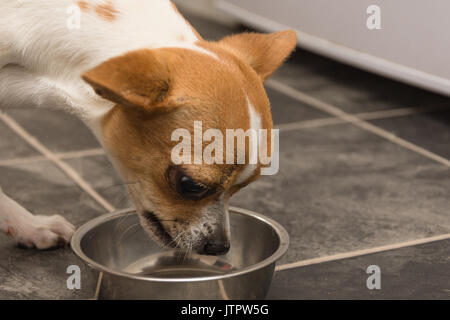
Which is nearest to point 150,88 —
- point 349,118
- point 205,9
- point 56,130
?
point 56,130

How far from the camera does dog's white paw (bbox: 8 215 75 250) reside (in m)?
1.95

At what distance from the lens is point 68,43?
1.65 metres

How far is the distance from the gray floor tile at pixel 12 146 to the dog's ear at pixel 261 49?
111 centimetres

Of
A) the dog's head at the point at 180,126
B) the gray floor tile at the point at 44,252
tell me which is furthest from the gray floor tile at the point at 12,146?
the dog's head at the point at 180,126

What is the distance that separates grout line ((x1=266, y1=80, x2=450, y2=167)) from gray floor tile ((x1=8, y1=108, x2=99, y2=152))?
1.02 m

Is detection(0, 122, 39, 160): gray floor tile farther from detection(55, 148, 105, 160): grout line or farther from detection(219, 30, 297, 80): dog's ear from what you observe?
detection(219, 30, 297, 80): dog's ear

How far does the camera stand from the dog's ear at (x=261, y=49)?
1779mm

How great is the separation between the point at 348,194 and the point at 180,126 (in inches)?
39.4

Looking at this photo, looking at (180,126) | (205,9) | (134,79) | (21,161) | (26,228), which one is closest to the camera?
(134,79)

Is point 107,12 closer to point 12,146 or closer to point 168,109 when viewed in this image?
point 168,109

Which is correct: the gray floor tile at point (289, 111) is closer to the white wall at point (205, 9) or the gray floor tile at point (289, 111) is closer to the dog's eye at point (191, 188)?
the white wall at point (205, 9)

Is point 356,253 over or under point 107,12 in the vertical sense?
under

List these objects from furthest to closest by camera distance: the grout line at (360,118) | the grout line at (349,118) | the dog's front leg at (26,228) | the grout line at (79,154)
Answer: the grout line at (360,118) → the grout line at (349,118) → the grout line at (79,154) → the dog's front leg at (26,228)

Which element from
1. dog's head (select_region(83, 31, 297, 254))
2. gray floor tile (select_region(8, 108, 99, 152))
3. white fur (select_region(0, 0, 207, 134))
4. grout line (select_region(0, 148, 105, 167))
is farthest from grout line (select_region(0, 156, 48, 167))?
dog's head (select_region(83, 31, 297, 254))
